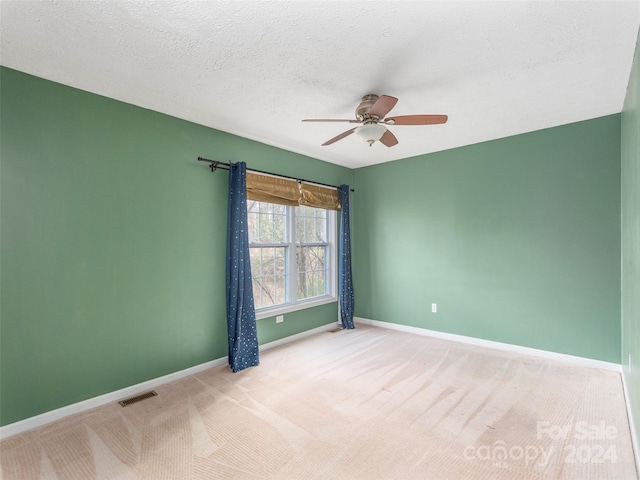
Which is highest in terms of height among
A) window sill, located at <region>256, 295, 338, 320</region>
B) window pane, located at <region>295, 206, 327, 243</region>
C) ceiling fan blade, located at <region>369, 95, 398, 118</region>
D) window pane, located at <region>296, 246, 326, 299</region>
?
ceiling fan blade, located at <region>369, 95, 398, 118</region>

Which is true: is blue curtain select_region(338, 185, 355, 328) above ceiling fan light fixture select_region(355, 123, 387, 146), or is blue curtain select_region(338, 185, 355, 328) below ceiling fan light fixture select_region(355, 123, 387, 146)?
below

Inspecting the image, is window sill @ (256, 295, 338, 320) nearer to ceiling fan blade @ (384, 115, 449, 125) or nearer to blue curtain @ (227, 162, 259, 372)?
blue curtain @ (227, 162, 259, 372)

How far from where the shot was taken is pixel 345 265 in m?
4.77

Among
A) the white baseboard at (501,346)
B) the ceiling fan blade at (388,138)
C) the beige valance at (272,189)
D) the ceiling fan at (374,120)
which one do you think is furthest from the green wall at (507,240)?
the ceiling fan at (374,120)

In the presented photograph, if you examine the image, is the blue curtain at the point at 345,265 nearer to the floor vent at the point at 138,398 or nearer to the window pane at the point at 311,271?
the window pane at the point at 311,271

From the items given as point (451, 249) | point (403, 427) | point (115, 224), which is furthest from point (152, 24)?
point (451, 249)

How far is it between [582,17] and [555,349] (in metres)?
3.15

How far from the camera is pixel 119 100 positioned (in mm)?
2736

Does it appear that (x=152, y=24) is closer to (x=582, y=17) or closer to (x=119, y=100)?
(x=119, y=100)

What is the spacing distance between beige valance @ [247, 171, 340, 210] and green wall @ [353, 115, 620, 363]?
0.78 meters

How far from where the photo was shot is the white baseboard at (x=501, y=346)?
10.6 feet

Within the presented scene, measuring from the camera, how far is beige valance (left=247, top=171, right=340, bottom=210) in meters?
3.64

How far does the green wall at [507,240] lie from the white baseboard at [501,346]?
60 millimetres

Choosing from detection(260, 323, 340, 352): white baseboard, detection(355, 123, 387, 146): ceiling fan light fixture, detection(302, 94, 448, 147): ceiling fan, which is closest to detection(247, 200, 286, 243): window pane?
detection(260, 323, 340, 352): white baseboard
